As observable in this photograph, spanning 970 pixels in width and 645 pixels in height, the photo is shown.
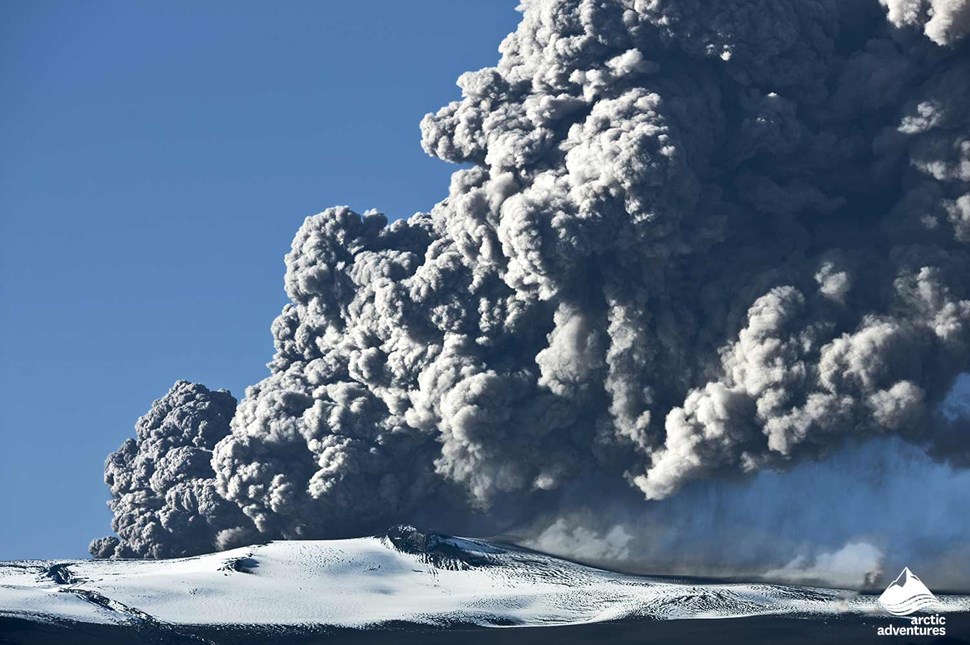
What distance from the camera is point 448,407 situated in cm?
10975

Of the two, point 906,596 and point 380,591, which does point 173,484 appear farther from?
point 906,596

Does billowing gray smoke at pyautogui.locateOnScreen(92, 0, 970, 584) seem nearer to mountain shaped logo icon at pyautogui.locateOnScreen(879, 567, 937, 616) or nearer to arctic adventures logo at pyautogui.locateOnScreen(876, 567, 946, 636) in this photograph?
mountain shaped logo icon at pyautogui.locateOnScreen(879, 567, 937, 616)

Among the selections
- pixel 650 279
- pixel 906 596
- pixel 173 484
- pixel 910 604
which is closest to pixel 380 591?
pixel 650 279

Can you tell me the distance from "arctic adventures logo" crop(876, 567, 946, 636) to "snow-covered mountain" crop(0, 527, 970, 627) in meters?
0.75

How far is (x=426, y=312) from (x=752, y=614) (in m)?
23.9

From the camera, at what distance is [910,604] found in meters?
97.4

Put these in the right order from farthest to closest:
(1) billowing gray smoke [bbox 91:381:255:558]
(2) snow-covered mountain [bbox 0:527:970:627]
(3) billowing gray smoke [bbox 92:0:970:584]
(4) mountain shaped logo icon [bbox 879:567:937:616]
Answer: (1) billowing gray smoke [bbox 91:381:255:558]
(3) billowing gray smoke [bbox 92:0:970:584]
(2) snow-covered mountain [bbox 0:527:970:627]
(4) mountain shaped logo icon [bbox 879:567:937:616]

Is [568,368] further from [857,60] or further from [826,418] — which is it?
[857,60]

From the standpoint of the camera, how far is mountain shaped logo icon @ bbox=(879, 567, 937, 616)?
Result: 319ft

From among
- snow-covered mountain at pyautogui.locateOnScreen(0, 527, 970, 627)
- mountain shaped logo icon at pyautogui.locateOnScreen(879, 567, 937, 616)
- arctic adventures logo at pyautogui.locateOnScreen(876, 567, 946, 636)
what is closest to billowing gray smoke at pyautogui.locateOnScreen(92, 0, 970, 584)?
snow-covered mountain at pyautogui.locateOnScreen(0, 527, 970, 627)

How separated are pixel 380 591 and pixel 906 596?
77.7 ft

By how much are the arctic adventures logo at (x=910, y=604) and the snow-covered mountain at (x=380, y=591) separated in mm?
746

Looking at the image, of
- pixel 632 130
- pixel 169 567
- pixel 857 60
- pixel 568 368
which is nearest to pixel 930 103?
pixel 857 60

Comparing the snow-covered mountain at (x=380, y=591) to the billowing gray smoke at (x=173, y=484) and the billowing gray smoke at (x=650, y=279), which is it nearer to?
the billowing gray smoke at (x=650, y=279)
